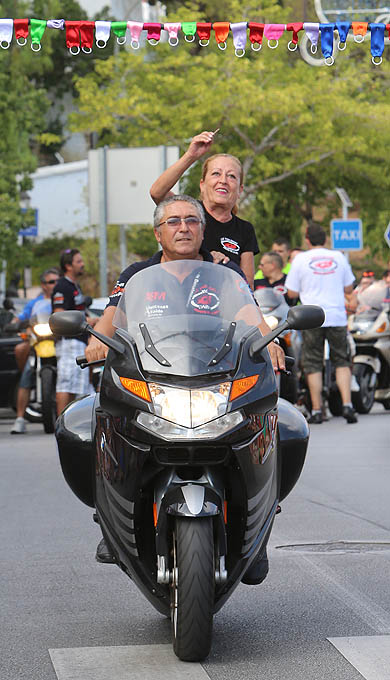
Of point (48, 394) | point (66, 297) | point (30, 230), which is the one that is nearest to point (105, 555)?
point (66, 297)

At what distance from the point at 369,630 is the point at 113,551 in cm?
99

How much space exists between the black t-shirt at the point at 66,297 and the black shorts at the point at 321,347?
233 cm

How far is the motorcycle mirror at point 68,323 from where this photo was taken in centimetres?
540

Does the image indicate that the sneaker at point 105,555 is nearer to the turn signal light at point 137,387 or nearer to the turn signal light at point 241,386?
the turn signal light at point 137,387

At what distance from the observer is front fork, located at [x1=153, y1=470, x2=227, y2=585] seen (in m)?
4.91

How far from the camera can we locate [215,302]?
535 centimetres

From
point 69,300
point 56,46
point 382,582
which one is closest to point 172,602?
point 382,582

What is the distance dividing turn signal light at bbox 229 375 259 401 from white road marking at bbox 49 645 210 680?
92cm

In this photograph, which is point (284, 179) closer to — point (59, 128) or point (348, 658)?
point (59, 128)

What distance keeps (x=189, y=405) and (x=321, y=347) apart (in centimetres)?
1064

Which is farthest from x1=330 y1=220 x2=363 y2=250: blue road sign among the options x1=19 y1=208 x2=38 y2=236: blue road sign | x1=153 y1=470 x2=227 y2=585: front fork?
x1=153 y1=470 x2=227 y2=585: front fork

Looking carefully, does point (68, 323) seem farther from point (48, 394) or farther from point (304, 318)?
point (48, 394)

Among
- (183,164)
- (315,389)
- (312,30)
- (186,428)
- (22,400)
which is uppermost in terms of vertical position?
(312,30)

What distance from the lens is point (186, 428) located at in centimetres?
492
